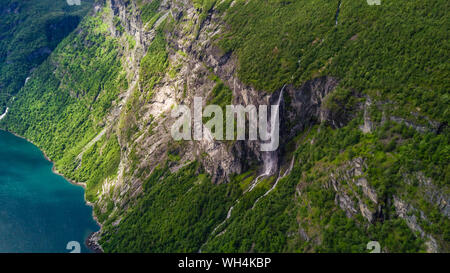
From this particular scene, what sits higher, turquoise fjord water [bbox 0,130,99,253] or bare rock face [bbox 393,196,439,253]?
bare rock face [bbox 393,196,439,253]

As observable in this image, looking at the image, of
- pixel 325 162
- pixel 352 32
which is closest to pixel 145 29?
pixel 352 32

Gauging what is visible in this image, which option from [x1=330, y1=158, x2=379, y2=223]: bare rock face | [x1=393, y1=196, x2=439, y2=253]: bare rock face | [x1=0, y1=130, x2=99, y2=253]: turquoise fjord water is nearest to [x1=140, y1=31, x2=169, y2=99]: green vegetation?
[x1=0, y1=130, x2=99, y2=253]: turquoise fjord water

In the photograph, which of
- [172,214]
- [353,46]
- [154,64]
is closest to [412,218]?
[353,46]

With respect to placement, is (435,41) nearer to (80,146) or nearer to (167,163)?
(167,163)

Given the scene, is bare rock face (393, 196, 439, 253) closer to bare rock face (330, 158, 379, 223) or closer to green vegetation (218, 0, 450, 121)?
bare rock face (330, 158, 379, 223)
